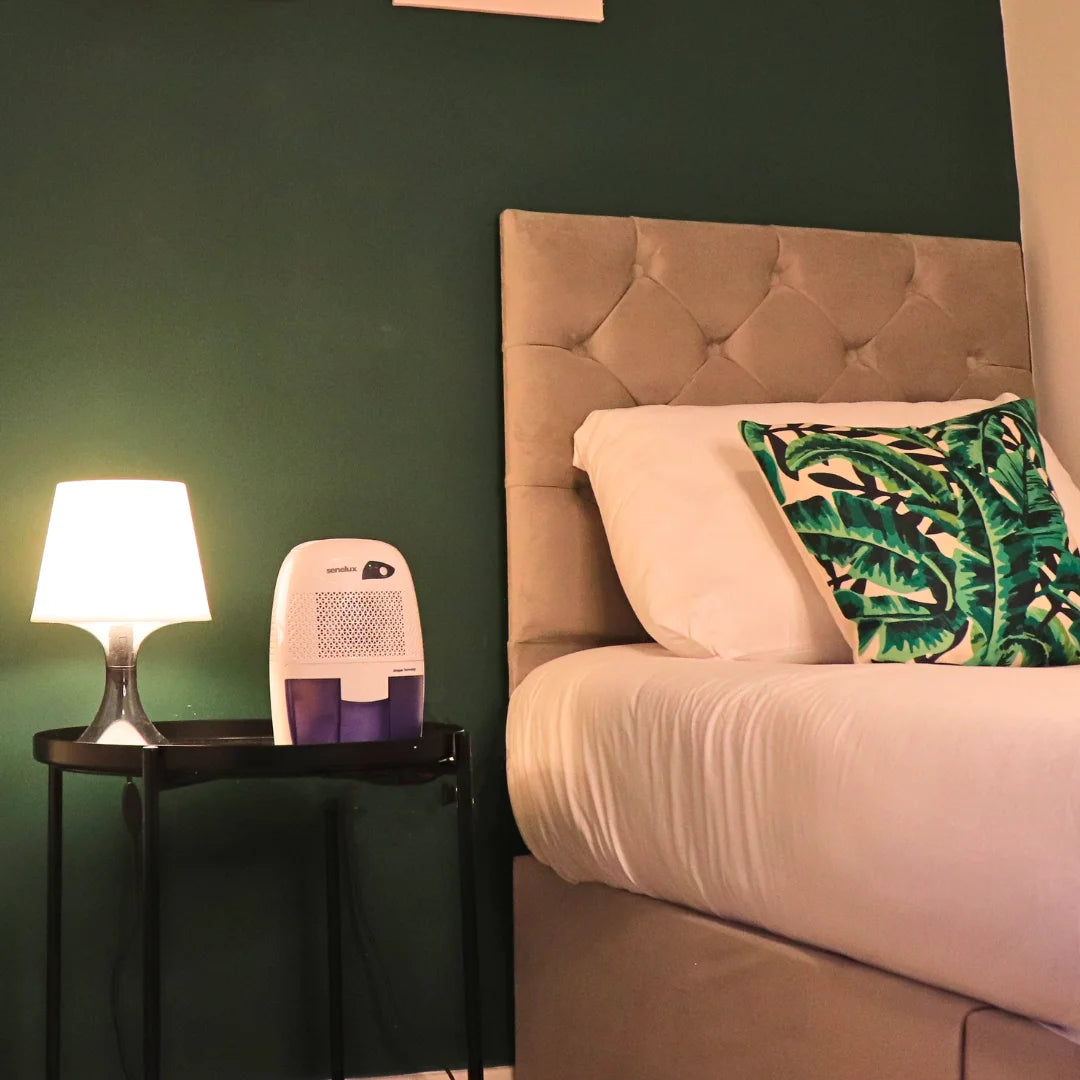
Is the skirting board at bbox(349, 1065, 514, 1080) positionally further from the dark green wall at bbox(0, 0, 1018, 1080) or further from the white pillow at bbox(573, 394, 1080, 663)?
the white pillow at bbox(573, 394, 1080, 663)

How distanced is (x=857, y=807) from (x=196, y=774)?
81 cm

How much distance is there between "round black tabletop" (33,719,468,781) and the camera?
60.0 inches

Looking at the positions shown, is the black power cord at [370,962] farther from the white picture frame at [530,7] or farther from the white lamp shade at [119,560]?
the white picture frame at [530,7]

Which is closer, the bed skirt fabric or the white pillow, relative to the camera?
the bed skirt fabric

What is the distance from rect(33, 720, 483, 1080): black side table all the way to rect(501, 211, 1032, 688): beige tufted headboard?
43cm

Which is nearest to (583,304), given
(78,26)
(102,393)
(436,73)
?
(436,73)

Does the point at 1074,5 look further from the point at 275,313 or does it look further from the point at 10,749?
the point at 10,749

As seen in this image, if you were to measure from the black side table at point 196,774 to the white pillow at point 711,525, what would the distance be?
0.37 m

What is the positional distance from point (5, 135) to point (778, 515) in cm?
139

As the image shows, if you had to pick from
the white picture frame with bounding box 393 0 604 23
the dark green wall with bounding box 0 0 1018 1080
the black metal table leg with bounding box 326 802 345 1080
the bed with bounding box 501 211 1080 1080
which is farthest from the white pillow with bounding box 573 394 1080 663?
the white picture frame with bounding box 393 0 604 23

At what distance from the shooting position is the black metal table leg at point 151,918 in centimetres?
147

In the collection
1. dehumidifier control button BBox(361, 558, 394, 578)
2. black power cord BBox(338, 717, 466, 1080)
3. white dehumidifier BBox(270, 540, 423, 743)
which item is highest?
dehumidifier control button BBox(361, 558, 394, 578)

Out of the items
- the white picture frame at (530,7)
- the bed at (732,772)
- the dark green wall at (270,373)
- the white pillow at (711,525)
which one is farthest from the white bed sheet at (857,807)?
the white picture frame at (530,7)

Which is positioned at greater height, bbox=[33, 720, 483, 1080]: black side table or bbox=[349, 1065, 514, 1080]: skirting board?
bbox=[33, 720, 483, 1080]: black side table
